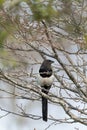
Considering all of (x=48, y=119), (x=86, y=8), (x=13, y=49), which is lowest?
(x=48, y=119)

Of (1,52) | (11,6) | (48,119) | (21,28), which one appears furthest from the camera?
(48,119)

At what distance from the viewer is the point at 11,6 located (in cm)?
276

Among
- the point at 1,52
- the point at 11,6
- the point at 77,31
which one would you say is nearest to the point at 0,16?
the point at 77,31

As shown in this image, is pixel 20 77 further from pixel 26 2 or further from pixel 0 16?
pixel 26 2

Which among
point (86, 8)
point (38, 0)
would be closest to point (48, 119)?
point (86, 8)

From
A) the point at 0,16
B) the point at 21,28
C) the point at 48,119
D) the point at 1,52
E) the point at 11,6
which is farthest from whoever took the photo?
the point at 48,119

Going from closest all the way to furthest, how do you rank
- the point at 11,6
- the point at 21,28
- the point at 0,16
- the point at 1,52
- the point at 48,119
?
the point at 11,6, the point at 1,52, the point at 0,16, the point at 21,28, the point at 48,119

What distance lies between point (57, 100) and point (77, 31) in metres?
0.91

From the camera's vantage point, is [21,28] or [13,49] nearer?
[21,28]

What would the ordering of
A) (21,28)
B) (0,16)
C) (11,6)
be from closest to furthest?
(11,6), (0,16), (21,28)

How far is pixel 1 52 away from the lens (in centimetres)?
341

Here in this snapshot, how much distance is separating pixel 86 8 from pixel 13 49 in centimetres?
114

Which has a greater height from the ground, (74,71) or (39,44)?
(39,44)

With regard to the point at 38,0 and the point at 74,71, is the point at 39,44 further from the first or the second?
A: the point at 38,0
